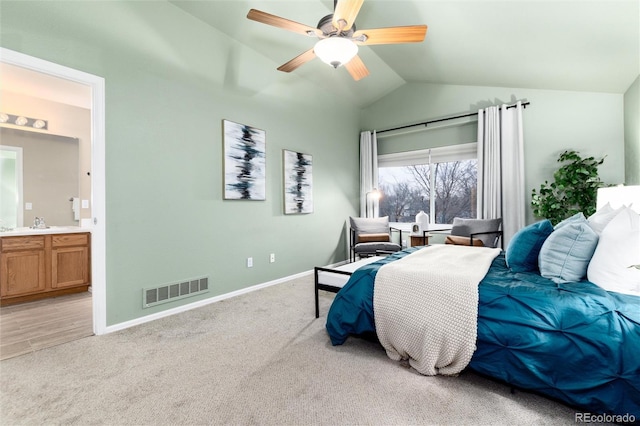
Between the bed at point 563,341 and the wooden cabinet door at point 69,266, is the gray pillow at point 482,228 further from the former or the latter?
the wooden cabinet door at point 69,266

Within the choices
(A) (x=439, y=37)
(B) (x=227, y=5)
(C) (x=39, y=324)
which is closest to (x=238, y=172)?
(B) (x=227, y=5)

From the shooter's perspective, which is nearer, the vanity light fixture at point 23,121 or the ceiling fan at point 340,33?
the ceiling fan at point 340,33

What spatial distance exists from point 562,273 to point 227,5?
3.63m

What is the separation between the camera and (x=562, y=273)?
179 centimetres

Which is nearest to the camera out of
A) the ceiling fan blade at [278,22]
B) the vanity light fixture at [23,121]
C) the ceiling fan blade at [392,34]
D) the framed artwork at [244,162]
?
the ceiling fan blade at [278,22]

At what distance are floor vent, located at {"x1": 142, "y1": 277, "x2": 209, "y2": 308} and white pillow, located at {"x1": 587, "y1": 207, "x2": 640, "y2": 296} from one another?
3248mm

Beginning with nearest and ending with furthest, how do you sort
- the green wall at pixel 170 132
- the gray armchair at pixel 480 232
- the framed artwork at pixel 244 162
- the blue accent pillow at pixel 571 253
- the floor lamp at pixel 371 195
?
the blue accent pillow at pixel 571 253 < the green wall at pixel 170 132 < the framed artwork at pixel 244 162 < the gray armchair at pixel 480 232 < the floor lamp at pixel 371 195

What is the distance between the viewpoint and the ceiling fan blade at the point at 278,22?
2.16 metres

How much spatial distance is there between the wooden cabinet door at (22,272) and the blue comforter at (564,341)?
4.52m

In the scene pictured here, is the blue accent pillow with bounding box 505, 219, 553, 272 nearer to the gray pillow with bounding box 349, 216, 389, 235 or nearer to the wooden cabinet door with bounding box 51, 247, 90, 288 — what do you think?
the gray pillow with bounding box 349, 216, 389, 235

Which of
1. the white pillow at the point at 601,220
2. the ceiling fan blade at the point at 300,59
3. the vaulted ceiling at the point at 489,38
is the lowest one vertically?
the white pillow at the point at 601,220

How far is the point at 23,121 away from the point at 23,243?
1592 millimetres

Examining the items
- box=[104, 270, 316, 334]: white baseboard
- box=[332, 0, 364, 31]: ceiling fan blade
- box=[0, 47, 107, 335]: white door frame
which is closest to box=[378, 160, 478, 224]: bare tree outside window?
box=[104, 270, 316, 334]: white baseboard

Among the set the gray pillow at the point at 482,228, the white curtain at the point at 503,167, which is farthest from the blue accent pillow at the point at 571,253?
the white curtain at the point at 503,167
